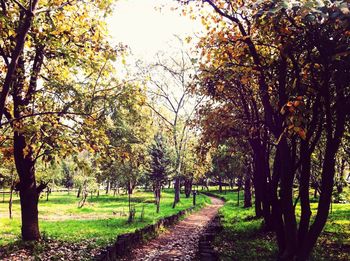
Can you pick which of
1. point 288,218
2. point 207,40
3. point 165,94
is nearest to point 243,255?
point 288,218

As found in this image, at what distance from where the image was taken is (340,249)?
12.6 metres

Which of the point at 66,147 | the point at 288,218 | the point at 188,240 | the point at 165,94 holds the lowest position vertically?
the point at 188,240

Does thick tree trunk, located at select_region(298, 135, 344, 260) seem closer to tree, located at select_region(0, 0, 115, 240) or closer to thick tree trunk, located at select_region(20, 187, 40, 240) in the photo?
tree, located at select_region(0, 0, 115, 240)

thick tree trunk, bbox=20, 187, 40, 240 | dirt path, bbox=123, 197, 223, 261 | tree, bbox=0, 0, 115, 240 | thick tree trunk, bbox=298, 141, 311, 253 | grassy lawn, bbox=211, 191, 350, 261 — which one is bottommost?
dirt path, bbox=123, 197, 223, 261

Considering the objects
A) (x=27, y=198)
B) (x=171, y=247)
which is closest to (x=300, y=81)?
(x=171, y=247)

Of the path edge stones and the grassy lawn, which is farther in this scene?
the grassy lawn

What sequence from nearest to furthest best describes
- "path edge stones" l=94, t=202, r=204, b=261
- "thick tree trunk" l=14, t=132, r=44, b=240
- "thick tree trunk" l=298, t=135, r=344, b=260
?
"thick tree trunk" l=298, t=135, r=344, b=260 → "path edge stones" l=94, t=202, r=204, b=261 → "thick tree trunk" l=14, t=132, r=44, b=240

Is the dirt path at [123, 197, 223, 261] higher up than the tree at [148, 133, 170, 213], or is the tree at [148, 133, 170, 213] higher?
the tree at [148, 133, 170, 213]

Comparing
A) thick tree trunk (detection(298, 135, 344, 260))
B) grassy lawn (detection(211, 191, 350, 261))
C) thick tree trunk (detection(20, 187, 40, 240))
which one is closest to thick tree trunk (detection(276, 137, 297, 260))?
thick tree trunk (detection(298, 135, 344, 260))

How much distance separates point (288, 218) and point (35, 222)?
11992 mm

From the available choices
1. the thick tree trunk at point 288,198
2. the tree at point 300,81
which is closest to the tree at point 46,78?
the tree at point 300,81

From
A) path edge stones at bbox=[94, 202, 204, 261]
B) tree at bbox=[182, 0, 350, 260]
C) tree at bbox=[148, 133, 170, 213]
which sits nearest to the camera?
tree at bbox=[182, 0, 350, 260]

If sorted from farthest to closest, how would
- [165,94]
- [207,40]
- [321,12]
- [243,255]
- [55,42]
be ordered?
[165,94]
[243,255]
[207,40]
[55,42]
[321,12]

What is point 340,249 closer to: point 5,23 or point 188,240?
point 188,240
